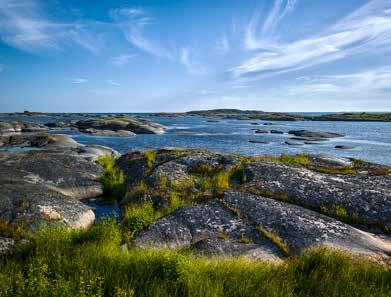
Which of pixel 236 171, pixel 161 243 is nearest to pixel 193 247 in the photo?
pixel 161 243

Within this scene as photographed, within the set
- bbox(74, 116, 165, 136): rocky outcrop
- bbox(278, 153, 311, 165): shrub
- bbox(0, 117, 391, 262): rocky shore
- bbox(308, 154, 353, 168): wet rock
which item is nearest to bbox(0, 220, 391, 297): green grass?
bbox(0, 117, 391, 262): rocky shore

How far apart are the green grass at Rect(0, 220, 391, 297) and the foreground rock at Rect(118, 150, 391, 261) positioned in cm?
318

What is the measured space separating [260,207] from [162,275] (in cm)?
828

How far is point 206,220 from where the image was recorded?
1371 cm

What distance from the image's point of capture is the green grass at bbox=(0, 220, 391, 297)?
20.8ft

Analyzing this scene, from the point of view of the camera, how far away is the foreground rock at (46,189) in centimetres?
1395

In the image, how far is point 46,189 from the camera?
1731 cm

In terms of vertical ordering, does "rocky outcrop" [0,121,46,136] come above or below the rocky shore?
below

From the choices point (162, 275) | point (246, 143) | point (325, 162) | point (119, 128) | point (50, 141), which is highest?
point (162, 275)

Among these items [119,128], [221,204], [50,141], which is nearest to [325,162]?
[221,204]

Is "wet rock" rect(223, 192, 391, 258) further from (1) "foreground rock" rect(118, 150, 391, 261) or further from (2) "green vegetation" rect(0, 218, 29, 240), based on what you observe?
(2) "green vegetation" rect(0, 218, 29, 240)

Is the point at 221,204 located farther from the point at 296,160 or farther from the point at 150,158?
the point at 296,160

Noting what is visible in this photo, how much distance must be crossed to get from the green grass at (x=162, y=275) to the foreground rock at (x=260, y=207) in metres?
3.18

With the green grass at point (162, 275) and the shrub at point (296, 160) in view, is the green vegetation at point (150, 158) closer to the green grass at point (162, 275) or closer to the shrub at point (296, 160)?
the shrub at point (296, 160)
